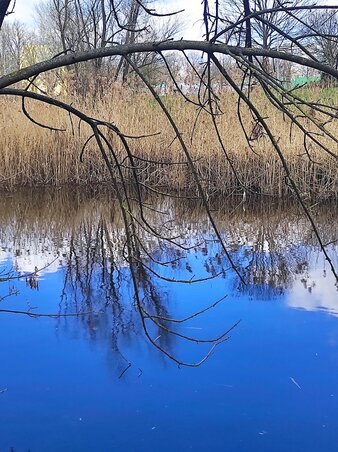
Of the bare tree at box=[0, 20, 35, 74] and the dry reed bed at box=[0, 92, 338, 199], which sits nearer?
the dry reed bed at box=[0, 92, 338, 199]

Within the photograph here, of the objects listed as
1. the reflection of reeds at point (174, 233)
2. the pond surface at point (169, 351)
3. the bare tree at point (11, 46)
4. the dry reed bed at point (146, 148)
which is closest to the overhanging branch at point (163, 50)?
the pond surface at point (169, 351)

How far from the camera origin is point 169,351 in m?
2.40

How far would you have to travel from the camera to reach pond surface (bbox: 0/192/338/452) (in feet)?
6.12

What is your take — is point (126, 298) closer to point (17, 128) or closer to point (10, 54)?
point (17, 128)

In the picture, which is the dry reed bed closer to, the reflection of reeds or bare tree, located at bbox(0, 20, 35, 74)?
the reflection of reeds

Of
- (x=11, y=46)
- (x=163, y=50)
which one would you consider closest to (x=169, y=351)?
(x=163, y=50)

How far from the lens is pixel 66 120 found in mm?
6051

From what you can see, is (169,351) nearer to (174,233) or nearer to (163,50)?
(163,50)

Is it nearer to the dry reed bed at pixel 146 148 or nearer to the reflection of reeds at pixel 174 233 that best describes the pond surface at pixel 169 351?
the reflection of reeds at pixel 174 233

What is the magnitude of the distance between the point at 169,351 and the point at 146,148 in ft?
12.1

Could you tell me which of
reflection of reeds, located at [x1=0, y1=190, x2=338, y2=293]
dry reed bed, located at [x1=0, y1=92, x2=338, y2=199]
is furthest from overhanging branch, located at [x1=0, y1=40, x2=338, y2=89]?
dry reed bed, located at [x1=0, y1=92, x2=338, y2=199]

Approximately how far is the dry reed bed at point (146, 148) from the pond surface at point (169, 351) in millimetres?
1426

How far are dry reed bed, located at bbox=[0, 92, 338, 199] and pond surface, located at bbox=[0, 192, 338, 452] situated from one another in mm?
1426

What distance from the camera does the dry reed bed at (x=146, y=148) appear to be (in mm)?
5328
